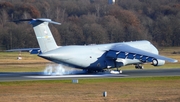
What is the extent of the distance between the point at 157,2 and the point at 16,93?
13036cm

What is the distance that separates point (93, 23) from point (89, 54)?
7297cm

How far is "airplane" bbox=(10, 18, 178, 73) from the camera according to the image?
185ft

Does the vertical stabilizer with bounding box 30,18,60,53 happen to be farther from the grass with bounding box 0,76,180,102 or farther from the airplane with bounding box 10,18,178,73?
the grass with bounding box 0,76,180,102

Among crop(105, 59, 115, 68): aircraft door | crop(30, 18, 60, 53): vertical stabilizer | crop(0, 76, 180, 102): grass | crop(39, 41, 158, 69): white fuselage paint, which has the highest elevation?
crop(30, 18, 60, 53): vertical stabilizer

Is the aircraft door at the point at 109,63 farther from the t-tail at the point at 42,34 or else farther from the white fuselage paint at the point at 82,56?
the t-tail at the point at 42,34

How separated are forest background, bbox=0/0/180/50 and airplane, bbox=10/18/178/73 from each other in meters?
52.5

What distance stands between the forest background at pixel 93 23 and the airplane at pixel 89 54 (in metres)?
52.5

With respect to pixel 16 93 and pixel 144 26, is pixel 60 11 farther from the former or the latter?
pixel 16 93

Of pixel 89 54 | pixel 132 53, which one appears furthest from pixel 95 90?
pixel 89 54

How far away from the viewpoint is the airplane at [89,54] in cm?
5641

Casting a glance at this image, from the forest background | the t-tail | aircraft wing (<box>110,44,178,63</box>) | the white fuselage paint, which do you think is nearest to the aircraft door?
the white fuselage paint

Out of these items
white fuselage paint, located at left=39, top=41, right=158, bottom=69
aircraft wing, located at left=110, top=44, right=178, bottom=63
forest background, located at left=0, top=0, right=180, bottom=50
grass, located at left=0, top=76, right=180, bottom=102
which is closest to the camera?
grass, located at left=0, top=76, right=180, bottom=102

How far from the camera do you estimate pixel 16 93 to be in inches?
1660

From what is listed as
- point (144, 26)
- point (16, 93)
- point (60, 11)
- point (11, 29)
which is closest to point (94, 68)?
point (16, 93)
